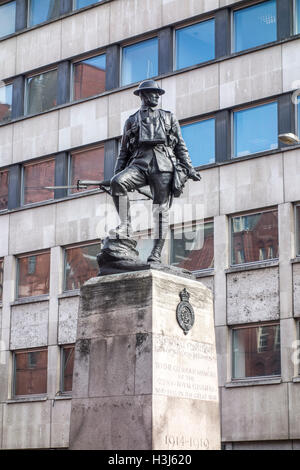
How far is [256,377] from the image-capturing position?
32.8 metres

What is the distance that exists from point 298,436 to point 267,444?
115 centimetres

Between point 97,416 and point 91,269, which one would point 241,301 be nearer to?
point 91,269

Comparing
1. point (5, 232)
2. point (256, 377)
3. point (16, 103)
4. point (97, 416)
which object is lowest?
point (97, 416)

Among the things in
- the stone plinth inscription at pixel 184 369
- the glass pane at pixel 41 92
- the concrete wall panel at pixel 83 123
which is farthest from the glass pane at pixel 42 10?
the stone plinth inscription at pixel 184 369

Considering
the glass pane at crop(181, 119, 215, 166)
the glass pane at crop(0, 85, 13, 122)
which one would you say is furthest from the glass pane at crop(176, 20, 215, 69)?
the glass pane at crop(0, 85, 13, 122)

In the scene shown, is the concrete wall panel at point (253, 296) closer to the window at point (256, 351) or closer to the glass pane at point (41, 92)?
the window at point (256, 351)

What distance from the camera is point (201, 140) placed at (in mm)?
36000

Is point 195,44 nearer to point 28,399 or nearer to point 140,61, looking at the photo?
point 140,61

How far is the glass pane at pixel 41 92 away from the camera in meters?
41.6

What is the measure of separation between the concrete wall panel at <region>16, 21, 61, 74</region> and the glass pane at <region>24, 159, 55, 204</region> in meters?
4.09

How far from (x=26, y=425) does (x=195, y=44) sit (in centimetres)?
1463

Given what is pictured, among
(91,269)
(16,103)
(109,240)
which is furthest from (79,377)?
(16,103)

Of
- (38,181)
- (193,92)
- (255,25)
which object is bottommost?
(38,181)

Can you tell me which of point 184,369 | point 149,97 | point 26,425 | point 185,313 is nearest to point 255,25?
point 26,425
